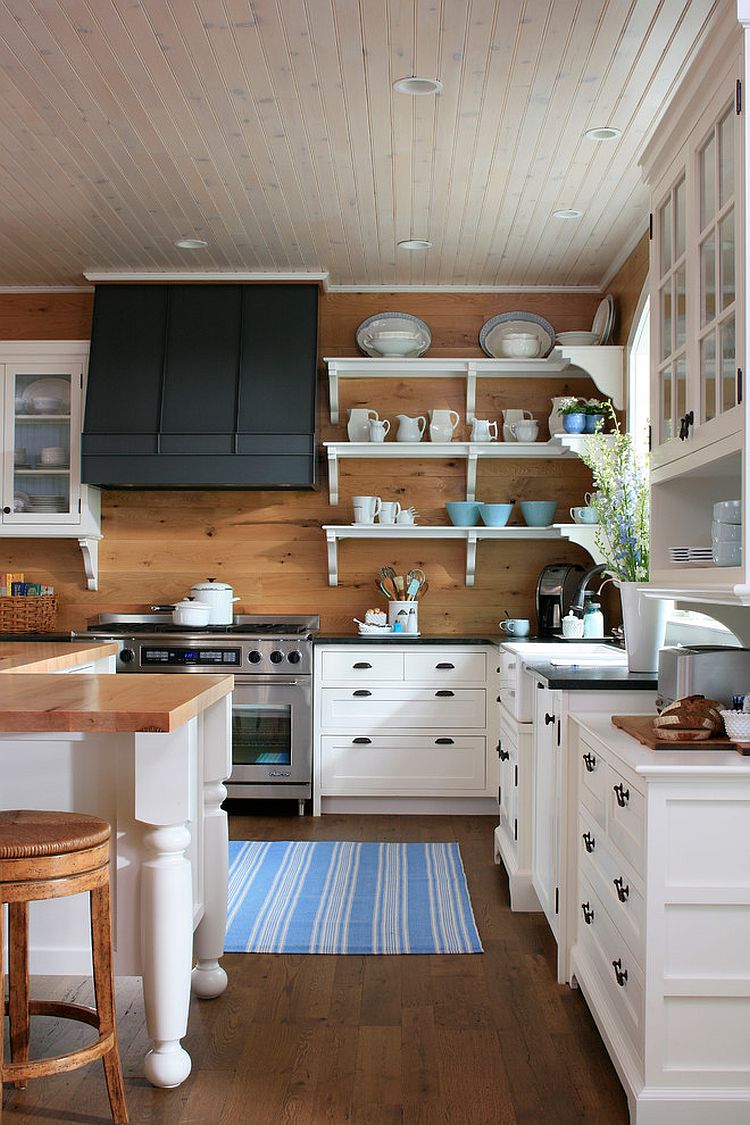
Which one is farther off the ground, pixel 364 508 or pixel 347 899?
pixel 364 508

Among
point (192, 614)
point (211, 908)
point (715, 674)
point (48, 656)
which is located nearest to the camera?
point (715, 674)

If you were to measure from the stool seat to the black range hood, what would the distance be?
3.10 meters

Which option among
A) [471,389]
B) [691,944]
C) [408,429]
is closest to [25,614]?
[408,429]

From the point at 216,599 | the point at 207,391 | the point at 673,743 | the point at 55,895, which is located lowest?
the point at 55,895

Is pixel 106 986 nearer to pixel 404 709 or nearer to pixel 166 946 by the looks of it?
pixel 166 946

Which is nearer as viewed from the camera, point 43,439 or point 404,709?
point 404,709

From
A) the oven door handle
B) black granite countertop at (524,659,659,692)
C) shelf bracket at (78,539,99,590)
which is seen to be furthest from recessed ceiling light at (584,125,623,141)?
shelf bracket at (78,539,99,590)

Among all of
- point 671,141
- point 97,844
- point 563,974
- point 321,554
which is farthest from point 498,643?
point 97,844

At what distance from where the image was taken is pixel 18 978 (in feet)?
7.47

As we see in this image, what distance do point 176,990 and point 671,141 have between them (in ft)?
7.89

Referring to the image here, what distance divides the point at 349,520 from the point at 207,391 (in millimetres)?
1000

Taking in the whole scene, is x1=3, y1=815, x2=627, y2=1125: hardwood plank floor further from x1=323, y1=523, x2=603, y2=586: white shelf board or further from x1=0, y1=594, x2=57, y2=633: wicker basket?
x1=0, y1=594, x2=57, y2=633: wicker basket

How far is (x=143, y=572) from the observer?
558cm

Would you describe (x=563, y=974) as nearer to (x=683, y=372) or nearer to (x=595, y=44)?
(x=683, y=372)
